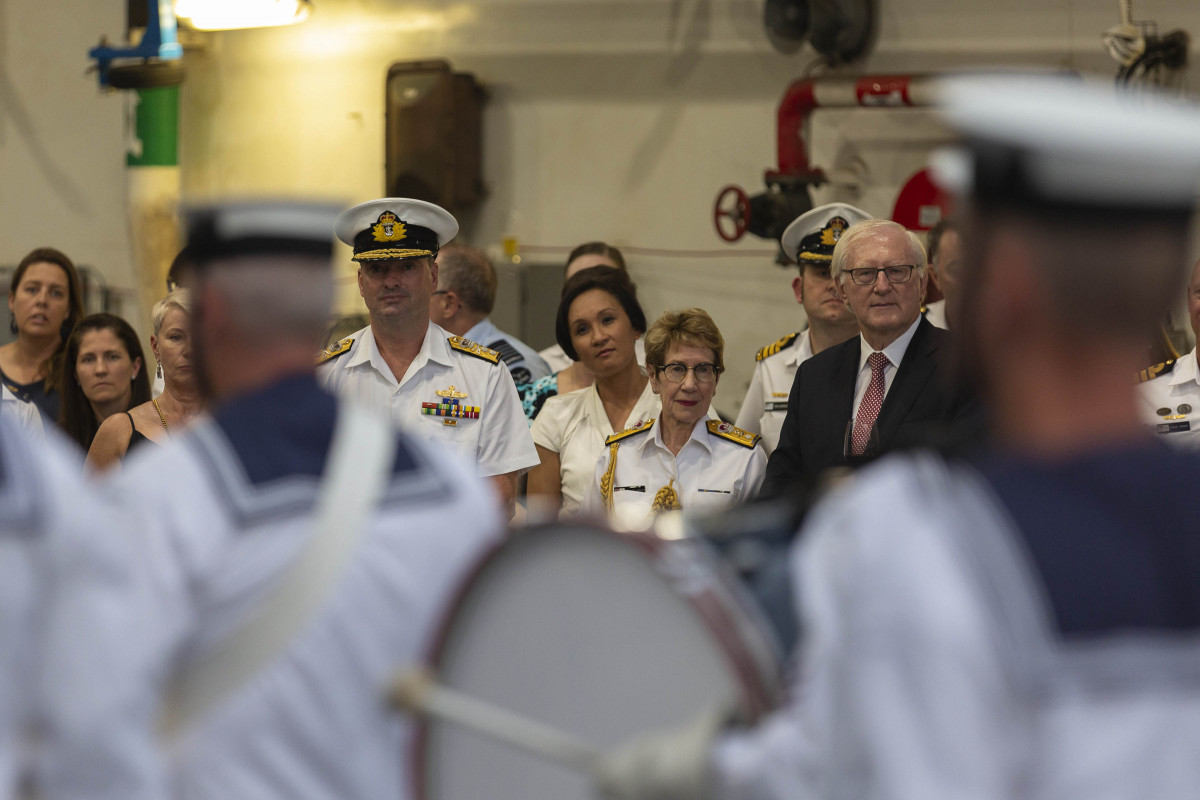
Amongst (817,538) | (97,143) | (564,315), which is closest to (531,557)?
(817,538)

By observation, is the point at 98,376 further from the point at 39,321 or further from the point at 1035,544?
the point at 1035,544

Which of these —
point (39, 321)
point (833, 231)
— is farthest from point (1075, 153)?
point (39, 321)

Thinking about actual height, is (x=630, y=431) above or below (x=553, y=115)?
below

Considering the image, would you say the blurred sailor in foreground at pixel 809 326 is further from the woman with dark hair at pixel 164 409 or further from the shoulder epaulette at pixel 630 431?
the woman with dark hair at pixel 164 409

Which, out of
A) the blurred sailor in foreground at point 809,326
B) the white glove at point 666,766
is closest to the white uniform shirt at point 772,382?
the blurred sailor in foreground at point 809,326

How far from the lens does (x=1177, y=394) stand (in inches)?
142

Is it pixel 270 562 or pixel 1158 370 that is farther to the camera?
pixel 1158 370

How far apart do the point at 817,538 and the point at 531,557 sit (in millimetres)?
368

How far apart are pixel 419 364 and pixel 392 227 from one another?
1.30ft

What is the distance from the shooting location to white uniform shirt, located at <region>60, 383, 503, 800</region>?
1306mm

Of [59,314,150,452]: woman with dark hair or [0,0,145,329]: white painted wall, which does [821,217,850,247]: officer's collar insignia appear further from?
[0,0,145,329]: white painted wall

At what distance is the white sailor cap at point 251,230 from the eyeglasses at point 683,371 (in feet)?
7.63

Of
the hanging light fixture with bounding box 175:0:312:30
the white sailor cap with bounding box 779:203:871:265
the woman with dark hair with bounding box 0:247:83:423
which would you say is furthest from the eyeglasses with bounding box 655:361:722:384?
the hanging light fixture with bounding box 175:0:312:30

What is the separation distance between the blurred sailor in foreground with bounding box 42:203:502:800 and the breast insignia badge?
2.30 m
